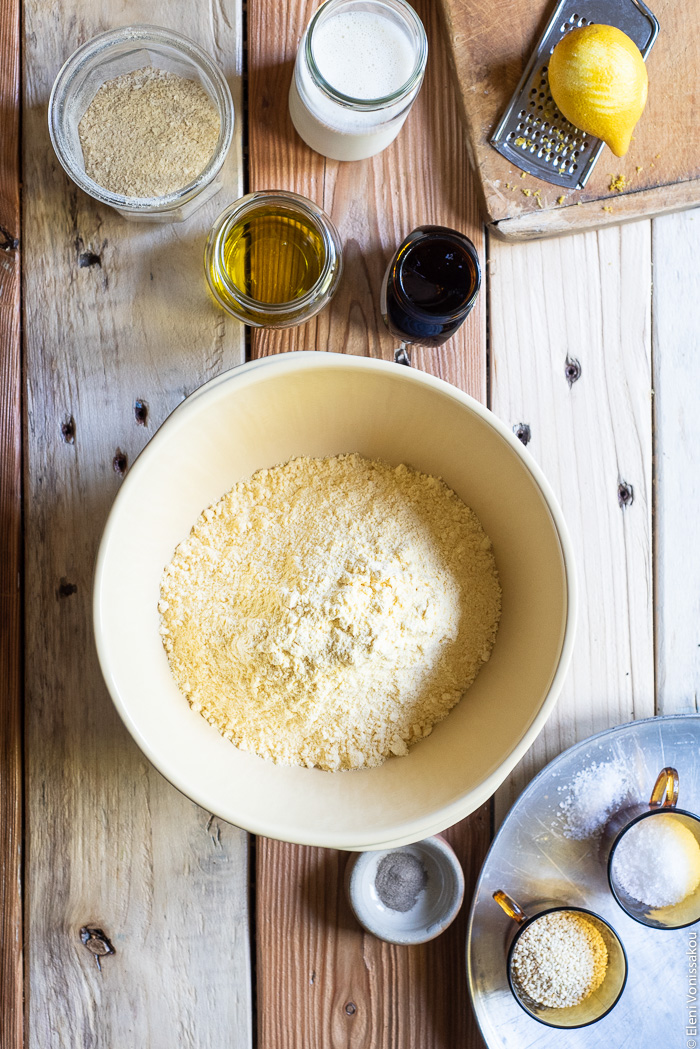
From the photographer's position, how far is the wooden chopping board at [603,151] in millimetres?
794

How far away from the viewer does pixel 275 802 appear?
68 cm

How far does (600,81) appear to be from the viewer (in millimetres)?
729

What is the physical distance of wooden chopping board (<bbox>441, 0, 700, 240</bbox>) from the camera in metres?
0.79

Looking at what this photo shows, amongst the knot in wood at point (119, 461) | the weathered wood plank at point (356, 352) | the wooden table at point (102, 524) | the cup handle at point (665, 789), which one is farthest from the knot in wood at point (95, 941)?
the cup handle at point (665, 789)

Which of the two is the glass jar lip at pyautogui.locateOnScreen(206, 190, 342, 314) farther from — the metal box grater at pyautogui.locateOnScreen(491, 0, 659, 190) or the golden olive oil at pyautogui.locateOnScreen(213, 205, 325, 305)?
the metal box grater at pyautogui.locateOnScreen(491, 0, 659, 190)

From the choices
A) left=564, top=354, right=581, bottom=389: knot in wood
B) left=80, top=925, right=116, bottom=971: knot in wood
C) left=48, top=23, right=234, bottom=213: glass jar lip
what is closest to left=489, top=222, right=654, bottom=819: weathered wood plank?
left=564, top=354, right=581, bottom=389: knot in wood

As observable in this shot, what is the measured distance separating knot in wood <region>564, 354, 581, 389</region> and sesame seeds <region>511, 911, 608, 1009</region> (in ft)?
1.86

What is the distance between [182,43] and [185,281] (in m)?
0.23

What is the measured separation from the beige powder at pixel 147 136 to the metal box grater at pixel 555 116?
12.1 inches

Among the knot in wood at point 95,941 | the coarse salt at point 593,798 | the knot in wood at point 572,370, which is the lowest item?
the knot in wood at point 95,941

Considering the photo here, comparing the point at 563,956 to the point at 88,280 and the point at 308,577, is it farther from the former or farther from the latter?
the point at 88,280

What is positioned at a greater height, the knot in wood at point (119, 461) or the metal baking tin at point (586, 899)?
the knot in wood at point (119, 461)

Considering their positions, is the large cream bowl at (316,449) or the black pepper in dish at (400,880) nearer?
the large cream bowl at (316,449)

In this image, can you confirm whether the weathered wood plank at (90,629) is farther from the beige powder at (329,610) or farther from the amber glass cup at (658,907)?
the amber glass cup at (658,907)
